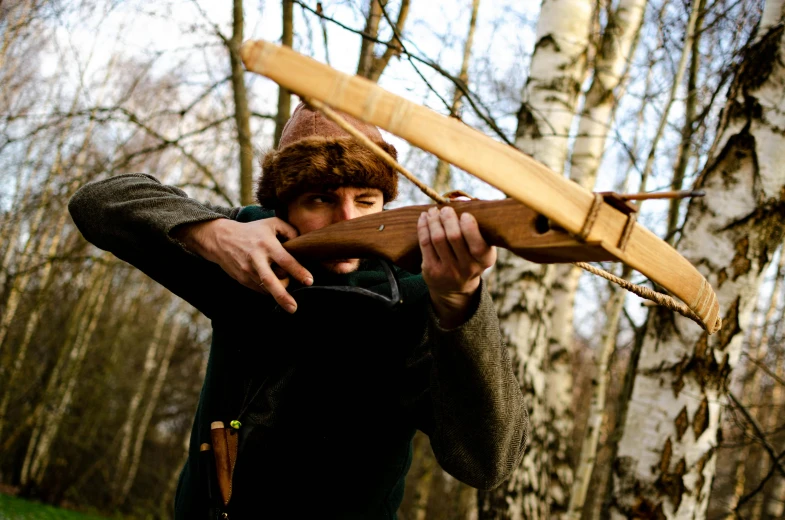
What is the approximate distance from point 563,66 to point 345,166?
203cm

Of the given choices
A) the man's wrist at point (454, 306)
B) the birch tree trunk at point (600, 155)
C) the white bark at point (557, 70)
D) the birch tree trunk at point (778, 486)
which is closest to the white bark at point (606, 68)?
the birch tree trunk at point (600, 155)

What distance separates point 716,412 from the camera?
6.75 feet

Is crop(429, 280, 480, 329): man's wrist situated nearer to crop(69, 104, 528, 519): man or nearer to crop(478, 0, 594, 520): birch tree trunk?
crop(69, 104, 528, 519): man

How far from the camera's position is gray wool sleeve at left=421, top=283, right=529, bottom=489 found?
1184mm

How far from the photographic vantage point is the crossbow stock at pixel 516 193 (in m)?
0.87

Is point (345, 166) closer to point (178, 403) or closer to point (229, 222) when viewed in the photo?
point (229, 222)

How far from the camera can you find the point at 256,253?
4.56ft

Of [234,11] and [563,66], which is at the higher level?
[234,11]

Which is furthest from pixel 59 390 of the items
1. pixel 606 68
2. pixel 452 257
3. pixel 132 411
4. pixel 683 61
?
pixel 452 257

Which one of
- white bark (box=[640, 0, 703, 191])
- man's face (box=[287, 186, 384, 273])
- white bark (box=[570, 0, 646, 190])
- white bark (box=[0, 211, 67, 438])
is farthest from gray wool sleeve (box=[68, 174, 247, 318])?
white bark (box=[0, 211, 67, 438])

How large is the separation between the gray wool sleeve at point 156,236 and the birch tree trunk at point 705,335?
4.64 feet

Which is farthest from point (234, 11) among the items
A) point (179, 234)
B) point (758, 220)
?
point (758, 220)

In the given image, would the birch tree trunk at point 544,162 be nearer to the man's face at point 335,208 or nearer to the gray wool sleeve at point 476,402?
the man's face at point 335,208

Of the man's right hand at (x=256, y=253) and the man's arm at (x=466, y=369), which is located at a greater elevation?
the man's right hand at (x=256, y=253)
